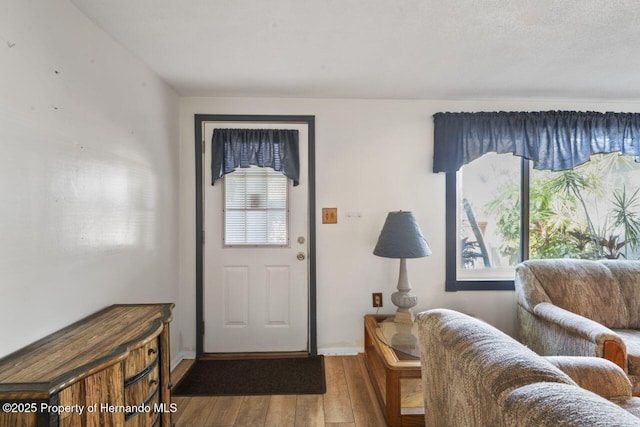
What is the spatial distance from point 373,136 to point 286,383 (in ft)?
7.04

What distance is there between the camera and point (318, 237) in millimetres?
2773

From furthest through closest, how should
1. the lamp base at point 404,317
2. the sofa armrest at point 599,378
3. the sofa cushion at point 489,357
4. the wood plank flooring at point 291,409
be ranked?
the lamp base at point 404,317, the wood plank flooring at point 291,409, the sofa armrest at point 599,378, the sofa cushion at point 489,357

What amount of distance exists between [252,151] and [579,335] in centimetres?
265

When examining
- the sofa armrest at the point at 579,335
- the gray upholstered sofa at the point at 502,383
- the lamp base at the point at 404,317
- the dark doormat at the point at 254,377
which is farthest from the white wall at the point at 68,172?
the sofa armrest at the point at 579,335

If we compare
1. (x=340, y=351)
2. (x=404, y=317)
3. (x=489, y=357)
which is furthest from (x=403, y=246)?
(x=489, y=357)

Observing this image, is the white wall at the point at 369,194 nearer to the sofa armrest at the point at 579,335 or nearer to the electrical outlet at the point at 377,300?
the electrical outlet at the point at 377,300

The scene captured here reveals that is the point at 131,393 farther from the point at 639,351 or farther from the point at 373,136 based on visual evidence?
the point at 639,351

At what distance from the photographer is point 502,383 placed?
2.74 feet

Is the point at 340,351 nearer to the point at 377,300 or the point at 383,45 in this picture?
the point at 377,300

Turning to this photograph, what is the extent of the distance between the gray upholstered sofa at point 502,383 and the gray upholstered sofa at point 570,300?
2.23 feet

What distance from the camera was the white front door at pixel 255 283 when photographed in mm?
2744

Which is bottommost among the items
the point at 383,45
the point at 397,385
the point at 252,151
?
the point at 397,385

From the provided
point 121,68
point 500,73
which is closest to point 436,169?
point 500,73

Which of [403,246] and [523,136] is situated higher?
[523,136]
